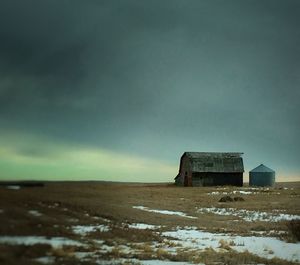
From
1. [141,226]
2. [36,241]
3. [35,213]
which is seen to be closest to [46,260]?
[36,241]

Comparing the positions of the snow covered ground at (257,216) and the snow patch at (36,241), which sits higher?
the snow patch at (36,241)

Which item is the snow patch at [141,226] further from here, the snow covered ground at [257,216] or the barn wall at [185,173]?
the barn wall at [185,173]

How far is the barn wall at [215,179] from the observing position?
225 feet

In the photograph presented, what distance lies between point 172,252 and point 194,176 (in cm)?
6046

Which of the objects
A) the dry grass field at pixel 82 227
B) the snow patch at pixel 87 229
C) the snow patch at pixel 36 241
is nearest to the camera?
the snow patch at pixel 36 241

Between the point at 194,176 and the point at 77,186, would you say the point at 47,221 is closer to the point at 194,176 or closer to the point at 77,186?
the point at 77,186

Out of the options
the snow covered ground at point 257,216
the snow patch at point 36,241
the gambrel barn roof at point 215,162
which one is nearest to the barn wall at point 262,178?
the gambrel barn roof at point 215,162

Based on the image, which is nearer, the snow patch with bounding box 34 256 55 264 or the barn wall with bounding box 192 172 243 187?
the snow patch with bounding box 34 256 55 264

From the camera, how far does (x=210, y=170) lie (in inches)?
2694

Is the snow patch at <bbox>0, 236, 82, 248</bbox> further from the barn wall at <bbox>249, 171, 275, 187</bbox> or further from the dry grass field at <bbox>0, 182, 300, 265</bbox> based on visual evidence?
the barn wall at <bbox>249, 171, 275, 187</bbox>

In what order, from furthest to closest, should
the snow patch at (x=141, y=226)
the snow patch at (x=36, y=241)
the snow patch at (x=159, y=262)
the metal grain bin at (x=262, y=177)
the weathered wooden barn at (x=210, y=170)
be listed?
1. the metal grain bin at (x=262, y=177)
2. the weathered wooden barn at (x=210, y=170)
3. the snow patch at (x=159, y=262)
4. the snow patch at (x=141, y=226)
5. the snow patch at (x=36, y=241)

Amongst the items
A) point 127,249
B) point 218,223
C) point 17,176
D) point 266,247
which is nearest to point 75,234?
point 17,176

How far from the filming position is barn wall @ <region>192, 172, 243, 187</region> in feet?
225

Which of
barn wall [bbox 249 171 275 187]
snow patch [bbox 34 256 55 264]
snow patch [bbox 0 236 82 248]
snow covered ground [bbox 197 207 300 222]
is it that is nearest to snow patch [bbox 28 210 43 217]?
snow patch [bbox 0 236 82 248]
